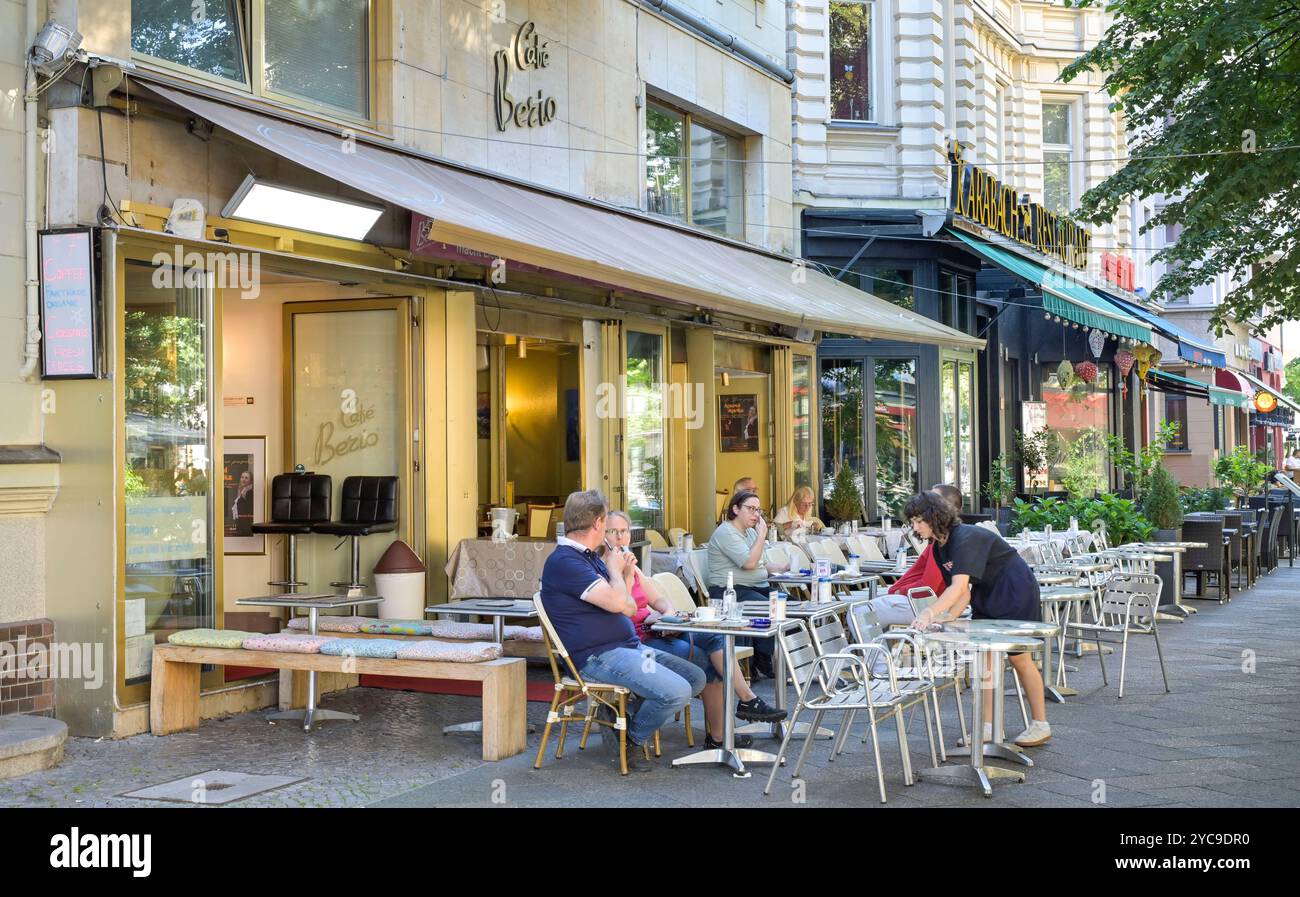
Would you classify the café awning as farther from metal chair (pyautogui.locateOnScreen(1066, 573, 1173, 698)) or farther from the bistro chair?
the bistro chair

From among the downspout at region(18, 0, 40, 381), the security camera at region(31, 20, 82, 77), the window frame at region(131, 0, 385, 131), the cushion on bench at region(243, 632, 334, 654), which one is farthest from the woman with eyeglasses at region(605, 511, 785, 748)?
the security camera at region(31, 20, 82, 77)

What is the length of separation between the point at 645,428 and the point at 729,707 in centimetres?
690

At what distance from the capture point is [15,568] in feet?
25.6

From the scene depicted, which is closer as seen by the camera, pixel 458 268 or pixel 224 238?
pixel 224 238

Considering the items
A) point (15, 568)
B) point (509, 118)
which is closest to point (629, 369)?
point (509, 118)

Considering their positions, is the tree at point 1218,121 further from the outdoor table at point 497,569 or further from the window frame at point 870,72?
the outdoor table at point 497,569

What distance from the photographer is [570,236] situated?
998 centimetres

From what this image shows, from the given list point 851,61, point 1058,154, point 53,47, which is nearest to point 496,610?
point 53,47

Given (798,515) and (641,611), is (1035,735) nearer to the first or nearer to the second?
(641,611)

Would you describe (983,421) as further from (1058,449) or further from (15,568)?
(15,568)

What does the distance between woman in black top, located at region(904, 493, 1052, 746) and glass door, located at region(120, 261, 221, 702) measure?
425cm

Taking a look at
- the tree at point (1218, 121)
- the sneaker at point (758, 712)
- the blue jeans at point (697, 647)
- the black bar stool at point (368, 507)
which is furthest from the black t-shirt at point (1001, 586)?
the tree at point (1218, 121)
